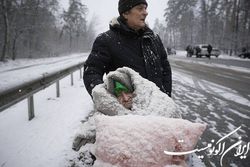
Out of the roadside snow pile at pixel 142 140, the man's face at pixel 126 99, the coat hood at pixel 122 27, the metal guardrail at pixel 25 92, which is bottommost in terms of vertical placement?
the metal guardrail at pixel 25 92

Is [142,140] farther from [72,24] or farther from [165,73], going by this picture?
[72,24]

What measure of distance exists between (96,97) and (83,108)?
5.45 metres

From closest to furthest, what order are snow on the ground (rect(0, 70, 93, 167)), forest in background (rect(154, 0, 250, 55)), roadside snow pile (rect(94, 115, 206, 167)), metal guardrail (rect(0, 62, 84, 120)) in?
roadside snow pile (rect(94, 115, 206, 167)) → snow on the ground (rect(0, 70, 93, 167)) → metal guardrail (rect(0, 62, 84, 120)) → forest in background (rect(154, 0, 250, 55))

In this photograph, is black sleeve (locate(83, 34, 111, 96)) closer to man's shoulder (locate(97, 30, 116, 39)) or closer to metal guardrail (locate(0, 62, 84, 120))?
man's shoulder (locate(97, 30, 116, 39))

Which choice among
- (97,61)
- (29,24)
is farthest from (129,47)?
(29,24)

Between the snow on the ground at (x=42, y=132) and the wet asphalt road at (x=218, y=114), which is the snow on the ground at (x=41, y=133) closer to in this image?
the snow on the ground at (x=42, y=132)

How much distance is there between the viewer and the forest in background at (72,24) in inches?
1575

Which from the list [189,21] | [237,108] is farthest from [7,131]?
[189,21]

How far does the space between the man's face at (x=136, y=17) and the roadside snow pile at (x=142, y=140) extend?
1.40 metres

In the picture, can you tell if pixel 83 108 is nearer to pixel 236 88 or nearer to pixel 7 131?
pixel 7 131

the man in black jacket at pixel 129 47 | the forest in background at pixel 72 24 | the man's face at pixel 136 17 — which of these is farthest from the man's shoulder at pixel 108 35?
the forest in background at pixel 72 24

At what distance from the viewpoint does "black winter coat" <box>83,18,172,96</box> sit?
2691mm

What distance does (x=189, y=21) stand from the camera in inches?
3605

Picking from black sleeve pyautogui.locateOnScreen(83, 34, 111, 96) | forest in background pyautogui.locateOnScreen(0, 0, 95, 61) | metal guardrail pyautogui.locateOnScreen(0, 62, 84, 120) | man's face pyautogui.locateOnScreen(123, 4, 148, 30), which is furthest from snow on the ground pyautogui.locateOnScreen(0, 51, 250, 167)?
forest in background pyautogui.locateOnScreen(0, 0, 95, 61)
